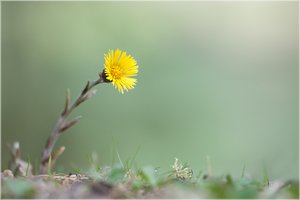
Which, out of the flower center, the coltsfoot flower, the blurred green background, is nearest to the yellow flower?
the flower center

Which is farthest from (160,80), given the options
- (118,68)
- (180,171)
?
(180,171)

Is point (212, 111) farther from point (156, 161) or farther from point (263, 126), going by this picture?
point (156, 161)

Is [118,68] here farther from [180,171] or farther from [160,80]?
[160,80]

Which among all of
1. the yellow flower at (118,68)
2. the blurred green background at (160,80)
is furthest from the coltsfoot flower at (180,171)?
the blurred green background at (160,80)

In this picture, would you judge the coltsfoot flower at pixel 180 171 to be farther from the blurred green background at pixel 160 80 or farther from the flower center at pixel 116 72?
the blurred green background at pixel 160 80

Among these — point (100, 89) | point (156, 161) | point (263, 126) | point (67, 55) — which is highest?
point (67, 55)

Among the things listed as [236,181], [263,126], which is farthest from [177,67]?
[236,181]
